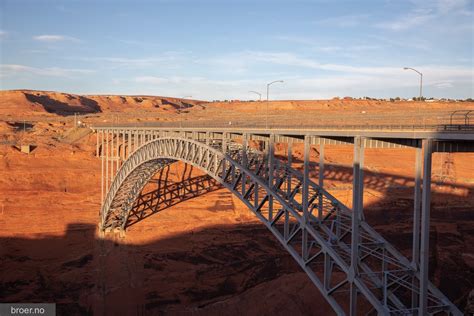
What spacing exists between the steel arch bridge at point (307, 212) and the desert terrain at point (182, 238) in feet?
8.70

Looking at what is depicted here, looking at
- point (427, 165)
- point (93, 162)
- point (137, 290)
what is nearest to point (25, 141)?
point (93, 162)

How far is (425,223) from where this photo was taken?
13.6 meters

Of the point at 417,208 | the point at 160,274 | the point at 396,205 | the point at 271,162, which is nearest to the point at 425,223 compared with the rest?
the point at 417,208

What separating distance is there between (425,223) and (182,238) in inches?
1279

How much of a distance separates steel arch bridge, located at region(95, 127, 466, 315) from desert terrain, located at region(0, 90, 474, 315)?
2652 mm

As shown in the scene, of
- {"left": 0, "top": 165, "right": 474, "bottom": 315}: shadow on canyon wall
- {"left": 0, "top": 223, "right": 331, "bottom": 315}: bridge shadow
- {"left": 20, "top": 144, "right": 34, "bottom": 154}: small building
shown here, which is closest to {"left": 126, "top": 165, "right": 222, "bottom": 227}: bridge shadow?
{"left": 0, "top": 165, "right": 474, "bottom": 315}: shadow on canyon wall

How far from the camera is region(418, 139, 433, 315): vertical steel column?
1355 cm

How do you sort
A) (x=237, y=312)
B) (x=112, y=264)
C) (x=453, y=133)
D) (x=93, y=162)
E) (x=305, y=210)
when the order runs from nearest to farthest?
(x=453, y=133) < (x=305, y=210) < (x=237, y=312) < (x=112, y=264) < (x=93, y=162)

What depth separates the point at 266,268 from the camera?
39844mm

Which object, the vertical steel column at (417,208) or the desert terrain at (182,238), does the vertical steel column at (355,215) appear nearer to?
the vertical steel column at (417,208)

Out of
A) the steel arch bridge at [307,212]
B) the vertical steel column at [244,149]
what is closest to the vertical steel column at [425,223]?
the steel arch bridge at [307,212]

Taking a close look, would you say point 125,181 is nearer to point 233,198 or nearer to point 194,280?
point 194,280

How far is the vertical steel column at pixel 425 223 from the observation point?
1355 centimetres

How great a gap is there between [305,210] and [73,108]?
345ft
